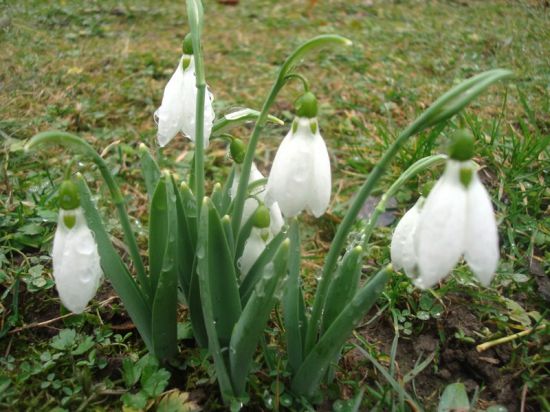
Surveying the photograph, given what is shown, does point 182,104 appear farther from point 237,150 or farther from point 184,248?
point 184,248

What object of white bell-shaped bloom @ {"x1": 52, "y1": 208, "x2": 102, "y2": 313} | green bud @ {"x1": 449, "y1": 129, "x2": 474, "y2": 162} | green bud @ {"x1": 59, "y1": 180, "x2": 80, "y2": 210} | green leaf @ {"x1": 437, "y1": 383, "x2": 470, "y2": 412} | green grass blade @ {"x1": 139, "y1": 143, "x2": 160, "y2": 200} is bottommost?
green leaf @ {"x1": 437, "y1": 383, "x2": 470, "y2": 412}

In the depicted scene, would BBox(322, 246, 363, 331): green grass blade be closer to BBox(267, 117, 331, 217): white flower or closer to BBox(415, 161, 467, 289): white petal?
BBox(267, 117, 331, 217): white flower

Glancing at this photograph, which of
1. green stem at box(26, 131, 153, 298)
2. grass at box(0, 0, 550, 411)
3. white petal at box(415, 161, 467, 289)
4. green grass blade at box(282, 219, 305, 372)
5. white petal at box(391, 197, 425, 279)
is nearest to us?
white petal at box(415, 161, 467, 289)

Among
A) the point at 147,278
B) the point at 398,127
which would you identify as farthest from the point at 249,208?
the point at 398,127

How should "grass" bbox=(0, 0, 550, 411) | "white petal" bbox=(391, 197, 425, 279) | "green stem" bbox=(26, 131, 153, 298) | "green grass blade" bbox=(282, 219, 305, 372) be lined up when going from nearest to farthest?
"green stem" bbox=(26, 131, 153, 298) < "white petal" bbox=(391, 197, 425, 279) < "green grass blade" bbox=(282, 219, 305, 372) < "grass" bbox=(0, 0, 550, 411)

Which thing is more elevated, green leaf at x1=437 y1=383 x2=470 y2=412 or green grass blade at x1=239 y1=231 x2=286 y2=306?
green grass blade at x1=239 y1=231 x2=286 y2=306

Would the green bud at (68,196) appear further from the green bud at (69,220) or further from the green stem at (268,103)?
the green stem at (268,103)

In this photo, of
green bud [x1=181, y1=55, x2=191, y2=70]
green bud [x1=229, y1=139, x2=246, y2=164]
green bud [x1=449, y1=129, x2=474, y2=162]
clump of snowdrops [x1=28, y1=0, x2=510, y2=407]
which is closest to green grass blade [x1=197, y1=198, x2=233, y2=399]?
clump of snowdrops [x1=28, y1=0, x2=510, y2=407]
